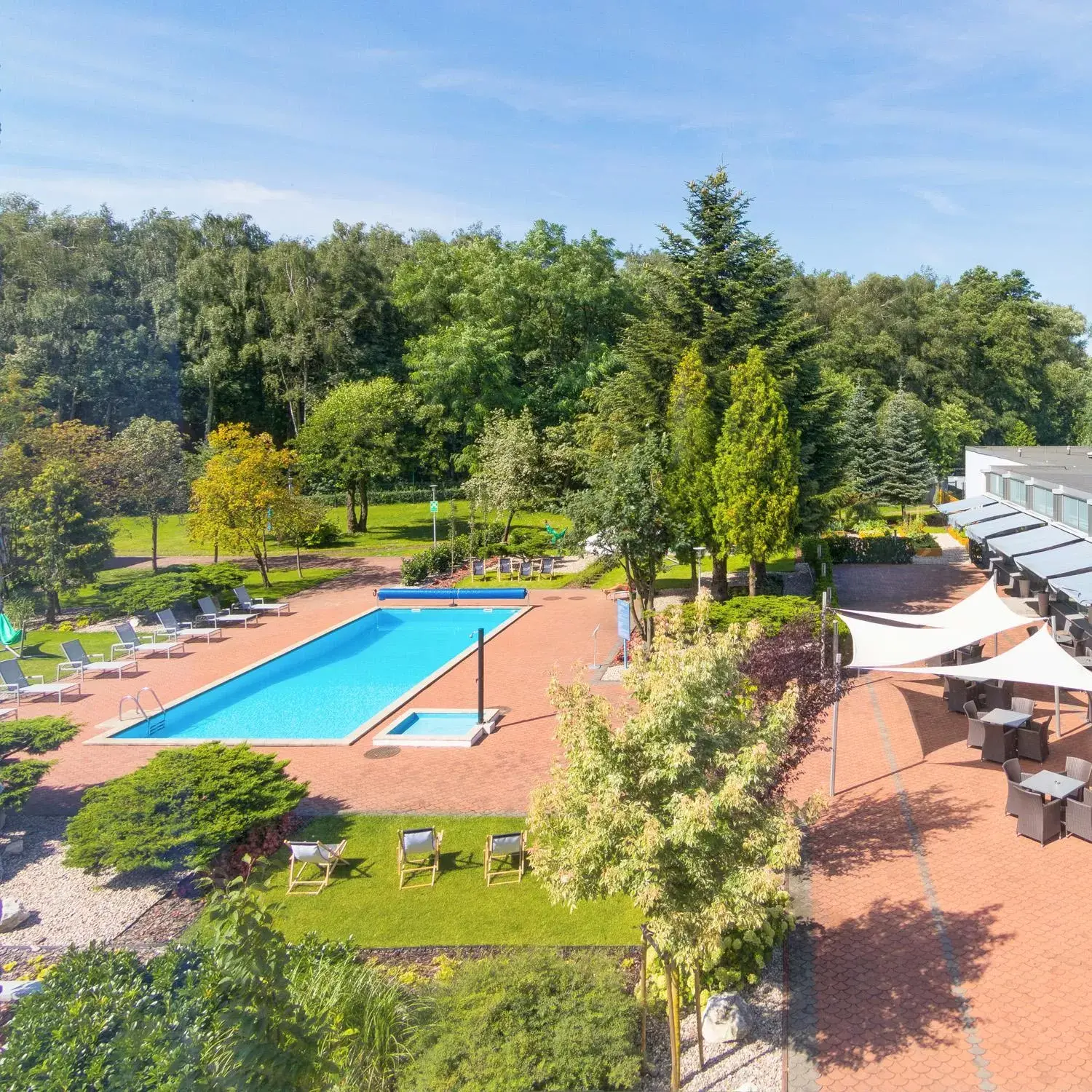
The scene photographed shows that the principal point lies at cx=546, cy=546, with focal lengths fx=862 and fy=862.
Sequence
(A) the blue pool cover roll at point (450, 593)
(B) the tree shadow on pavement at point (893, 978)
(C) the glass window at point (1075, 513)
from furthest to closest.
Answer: (A) the blue pool cover roll at point (450, 593) → (C) the glass window at point (1075, 513) → (B) the tree shadow on pavement at point (893, 978)

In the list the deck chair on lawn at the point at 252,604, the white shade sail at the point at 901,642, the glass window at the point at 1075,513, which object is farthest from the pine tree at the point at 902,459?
the deck chair on lawn at the point at 252,604

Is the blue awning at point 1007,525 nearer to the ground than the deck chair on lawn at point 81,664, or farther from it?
farther from it

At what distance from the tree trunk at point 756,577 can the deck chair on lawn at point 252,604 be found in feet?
40.2

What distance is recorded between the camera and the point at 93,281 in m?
5.95

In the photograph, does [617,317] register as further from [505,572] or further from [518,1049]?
[518,1049]

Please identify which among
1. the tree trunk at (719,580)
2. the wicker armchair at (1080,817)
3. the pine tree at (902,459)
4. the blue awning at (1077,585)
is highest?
the pine tree at (902,459)

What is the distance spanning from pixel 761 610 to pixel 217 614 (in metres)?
13.4

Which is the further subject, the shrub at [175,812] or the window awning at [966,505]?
the window awning at [966,505]

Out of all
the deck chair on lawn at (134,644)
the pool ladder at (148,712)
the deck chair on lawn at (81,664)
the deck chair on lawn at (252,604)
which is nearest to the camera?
the pool ladder at (148,712)

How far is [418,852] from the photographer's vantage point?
29.3 ft

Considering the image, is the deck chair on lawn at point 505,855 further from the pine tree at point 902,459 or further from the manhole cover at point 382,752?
the pine tree at point 902,459

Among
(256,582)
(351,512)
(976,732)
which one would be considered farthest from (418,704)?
(351,512)

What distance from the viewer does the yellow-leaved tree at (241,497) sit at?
2303 cm

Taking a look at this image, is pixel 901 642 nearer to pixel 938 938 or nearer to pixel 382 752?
pixel 938 938
